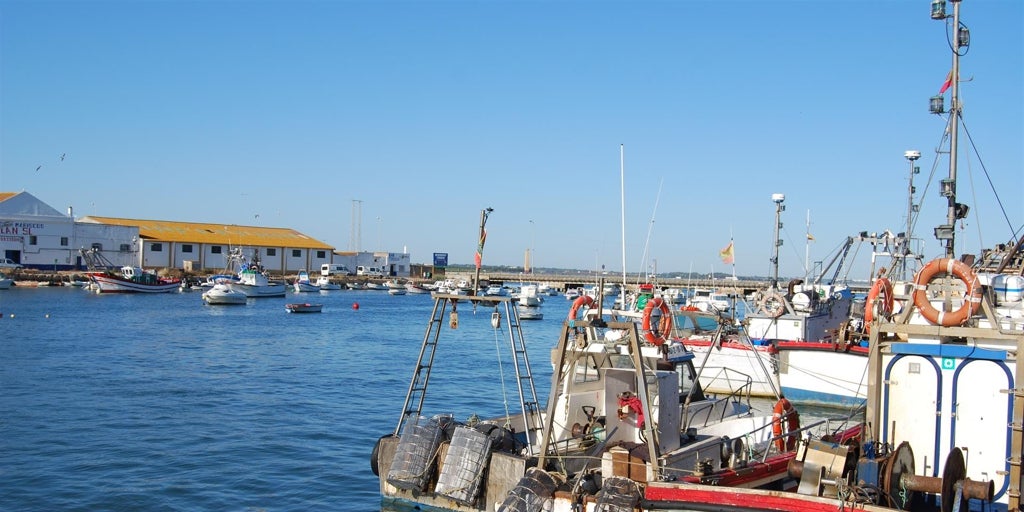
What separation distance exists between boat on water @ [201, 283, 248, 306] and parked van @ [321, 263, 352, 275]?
40398mm

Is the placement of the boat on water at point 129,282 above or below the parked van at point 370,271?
below

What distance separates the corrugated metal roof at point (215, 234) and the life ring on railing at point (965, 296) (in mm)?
106009

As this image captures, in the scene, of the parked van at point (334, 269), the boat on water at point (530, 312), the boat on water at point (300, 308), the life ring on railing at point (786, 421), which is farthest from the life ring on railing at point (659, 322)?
the parked van at point (334, 269)

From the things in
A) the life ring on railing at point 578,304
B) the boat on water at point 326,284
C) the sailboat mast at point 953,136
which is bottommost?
the boat on water at point 326,284

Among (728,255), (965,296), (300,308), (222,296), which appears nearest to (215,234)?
Answer: (222,296)

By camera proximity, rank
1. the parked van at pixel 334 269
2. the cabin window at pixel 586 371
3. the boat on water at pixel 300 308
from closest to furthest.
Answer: the cabin window at pixel 586 371
the boat on water at pixel 300 308
the parked van at pixel 334 269

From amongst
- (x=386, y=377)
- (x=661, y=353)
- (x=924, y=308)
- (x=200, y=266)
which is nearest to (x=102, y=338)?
(x=386, y=377)

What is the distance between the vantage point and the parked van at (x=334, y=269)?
11956 centimetres

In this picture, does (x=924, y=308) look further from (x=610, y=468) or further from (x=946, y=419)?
(x=610, y=468)

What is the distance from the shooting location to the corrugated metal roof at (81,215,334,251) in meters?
109

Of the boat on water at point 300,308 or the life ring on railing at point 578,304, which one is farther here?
the boat on water at point 300,308

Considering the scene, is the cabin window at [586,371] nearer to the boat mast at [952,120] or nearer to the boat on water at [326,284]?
the boat mast at [952,120]

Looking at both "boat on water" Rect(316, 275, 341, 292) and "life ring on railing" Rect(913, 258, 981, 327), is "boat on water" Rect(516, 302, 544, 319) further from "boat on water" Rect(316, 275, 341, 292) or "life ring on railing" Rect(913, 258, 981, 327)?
"life ring on railing" Rect(913, 258, 981, 327)

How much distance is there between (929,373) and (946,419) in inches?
23.0
